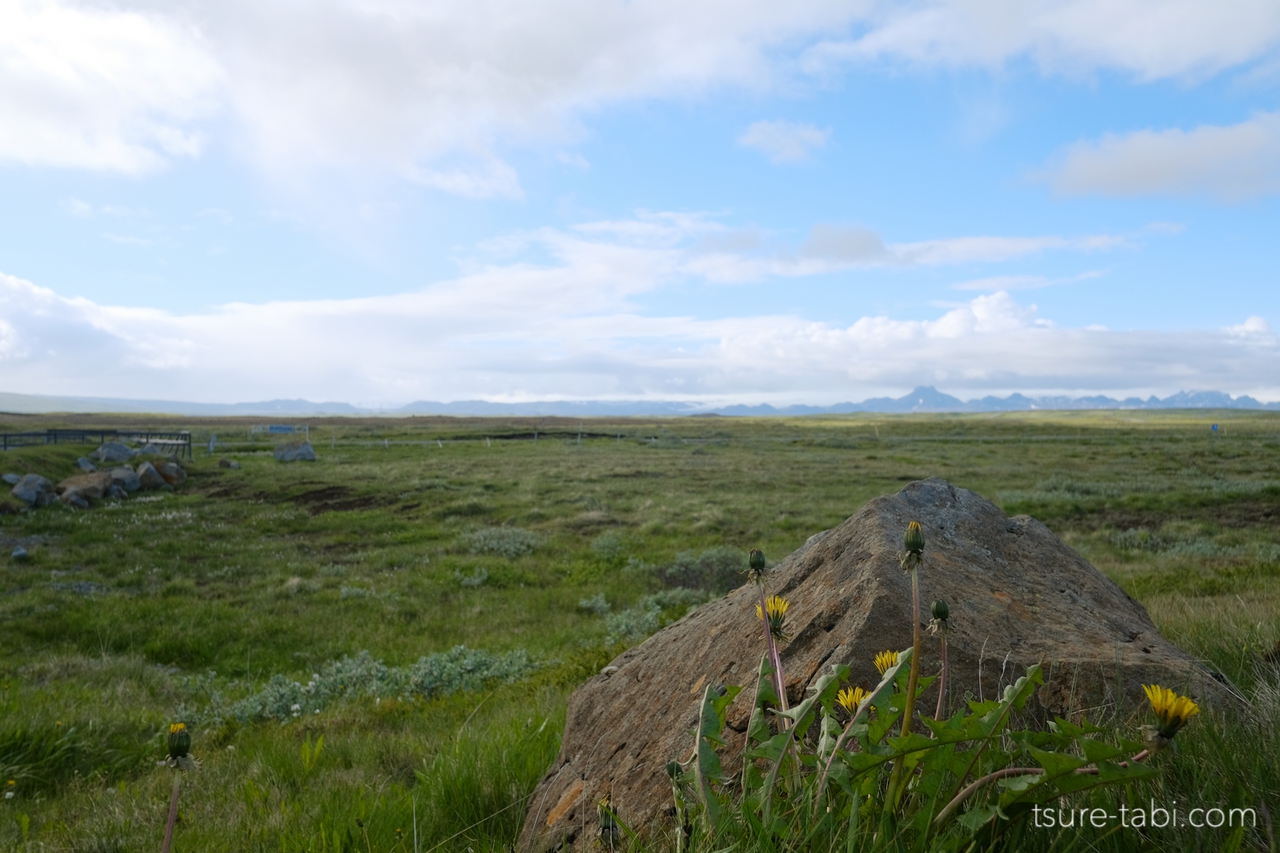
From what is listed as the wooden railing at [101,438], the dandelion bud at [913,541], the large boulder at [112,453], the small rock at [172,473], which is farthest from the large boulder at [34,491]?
the dandelion bud at [913,541]

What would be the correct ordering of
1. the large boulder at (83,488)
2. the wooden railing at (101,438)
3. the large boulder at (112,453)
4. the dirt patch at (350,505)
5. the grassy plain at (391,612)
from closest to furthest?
the grassy plain at (391,612) < the large boulder at (83,488) < the dirt patch at (350,505) < the large boulder at (112,453) < the wooden railing at (101,438)

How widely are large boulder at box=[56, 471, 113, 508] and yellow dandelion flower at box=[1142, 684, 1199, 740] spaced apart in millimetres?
27399

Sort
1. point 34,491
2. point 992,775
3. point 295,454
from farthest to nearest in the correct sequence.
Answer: point 295,454 < point 34,491 < point 992,775

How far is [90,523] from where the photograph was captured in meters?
19.5

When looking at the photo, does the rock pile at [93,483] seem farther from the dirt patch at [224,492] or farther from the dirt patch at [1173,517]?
the dirt patch at [1173,517]

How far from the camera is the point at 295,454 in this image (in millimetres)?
40219

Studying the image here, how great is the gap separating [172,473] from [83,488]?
5.70 m

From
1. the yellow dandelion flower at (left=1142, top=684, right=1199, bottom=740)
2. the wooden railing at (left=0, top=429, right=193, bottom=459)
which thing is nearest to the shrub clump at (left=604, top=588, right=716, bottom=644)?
the yellow dandelion flower at (left=1142, top=684, right=1199, bottom=740)

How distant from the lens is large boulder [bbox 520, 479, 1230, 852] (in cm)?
280

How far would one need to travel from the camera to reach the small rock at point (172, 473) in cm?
2814

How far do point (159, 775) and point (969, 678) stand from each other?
558 centimetres

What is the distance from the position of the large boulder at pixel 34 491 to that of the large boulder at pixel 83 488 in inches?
15.9

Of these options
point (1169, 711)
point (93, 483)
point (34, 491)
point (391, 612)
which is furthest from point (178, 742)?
point (93, 483)

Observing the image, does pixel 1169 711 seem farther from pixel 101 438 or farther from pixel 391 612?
pixel 101 438
